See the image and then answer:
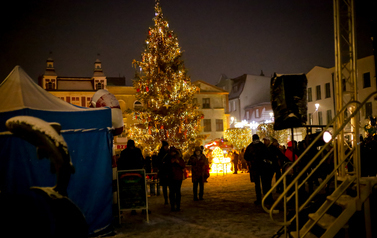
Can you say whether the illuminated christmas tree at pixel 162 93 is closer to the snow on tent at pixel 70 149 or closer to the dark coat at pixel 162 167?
the dark coat at pixel 162 167

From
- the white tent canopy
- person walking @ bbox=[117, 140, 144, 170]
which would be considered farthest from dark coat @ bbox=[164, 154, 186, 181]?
the white tent canopy

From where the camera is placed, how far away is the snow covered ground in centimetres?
758

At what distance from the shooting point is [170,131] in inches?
877

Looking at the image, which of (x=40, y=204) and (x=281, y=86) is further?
(x=281, y=86)

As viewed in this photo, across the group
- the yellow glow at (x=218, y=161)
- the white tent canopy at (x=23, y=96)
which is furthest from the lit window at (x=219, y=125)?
the white tent canopy at (x=23, y=96)

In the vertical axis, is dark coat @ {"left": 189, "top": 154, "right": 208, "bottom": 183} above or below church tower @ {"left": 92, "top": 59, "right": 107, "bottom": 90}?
below

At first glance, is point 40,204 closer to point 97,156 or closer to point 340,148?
point 97,156

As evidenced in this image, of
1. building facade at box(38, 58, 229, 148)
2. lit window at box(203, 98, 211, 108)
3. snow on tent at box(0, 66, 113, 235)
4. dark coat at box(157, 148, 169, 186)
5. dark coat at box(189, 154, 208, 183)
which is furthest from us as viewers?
lit window at box(203, 98, 211, 108)

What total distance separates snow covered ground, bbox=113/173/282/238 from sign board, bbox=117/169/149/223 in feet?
1.65

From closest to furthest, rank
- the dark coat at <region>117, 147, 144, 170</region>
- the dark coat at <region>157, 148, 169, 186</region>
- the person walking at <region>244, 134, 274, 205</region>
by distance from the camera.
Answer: the person walking at <region>244, 134, 274, 205</region> < the dark coat at <region>117, 147, 144, 170</region> < the dark coat at <region>157, 148, 169, 186</region>

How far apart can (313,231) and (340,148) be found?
2.34 meters

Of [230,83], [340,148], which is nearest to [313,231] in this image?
[340,148]

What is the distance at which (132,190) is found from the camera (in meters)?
8.91

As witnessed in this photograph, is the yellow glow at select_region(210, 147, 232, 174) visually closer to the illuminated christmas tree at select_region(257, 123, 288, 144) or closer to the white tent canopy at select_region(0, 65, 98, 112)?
the illuminated christmas tree at select_region(257, 123, 288, 144)
